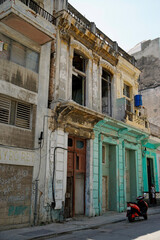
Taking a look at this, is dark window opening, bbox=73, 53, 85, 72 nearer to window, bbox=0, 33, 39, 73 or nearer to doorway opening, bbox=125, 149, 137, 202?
window, bbox=0, 33, 39, 73

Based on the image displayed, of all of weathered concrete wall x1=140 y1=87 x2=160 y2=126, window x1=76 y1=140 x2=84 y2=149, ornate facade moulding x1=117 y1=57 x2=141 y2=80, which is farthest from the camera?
weathered concrete wall x1=140 y1=87 x2=160 y2=126

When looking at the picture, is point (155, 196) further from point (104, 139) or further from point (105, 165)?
point (104, 139)

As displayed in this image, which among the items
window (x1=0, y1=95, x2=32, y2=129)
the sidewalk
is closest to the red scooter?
the sidewalk

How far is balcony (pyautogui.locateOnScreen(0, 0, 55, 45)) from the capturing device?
870cm

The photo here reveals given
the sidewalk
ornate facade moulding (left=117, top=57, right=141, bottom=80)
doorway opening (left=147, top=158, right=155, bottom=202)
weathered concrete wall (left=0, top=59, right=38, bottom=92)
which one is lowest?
the sidewalk

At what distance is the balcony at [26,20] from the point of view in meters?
8.70

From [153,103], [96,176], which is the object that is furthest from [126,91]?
[153,103]

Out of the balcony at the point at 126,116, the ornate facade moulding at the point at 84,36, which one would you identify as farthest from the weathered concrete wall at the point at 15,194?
the balcony at the point at 126,116

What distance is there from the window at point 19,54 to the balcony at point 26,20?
521 millimetres

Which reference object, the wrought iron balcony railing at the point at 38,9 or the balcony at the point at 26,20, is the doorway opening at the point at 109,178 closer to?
the balcony at the point at 26,20

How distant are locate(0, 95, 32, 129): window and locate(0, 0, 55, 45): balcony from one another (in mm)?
2790

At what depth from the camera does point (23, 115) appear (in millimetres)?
9578

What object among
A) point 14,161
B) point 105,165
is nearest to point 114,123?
point 105,165

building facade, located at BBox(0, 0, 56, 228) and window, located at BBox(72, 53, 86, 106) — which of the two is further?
window, located at BBox(72, 53, 86, 106)
